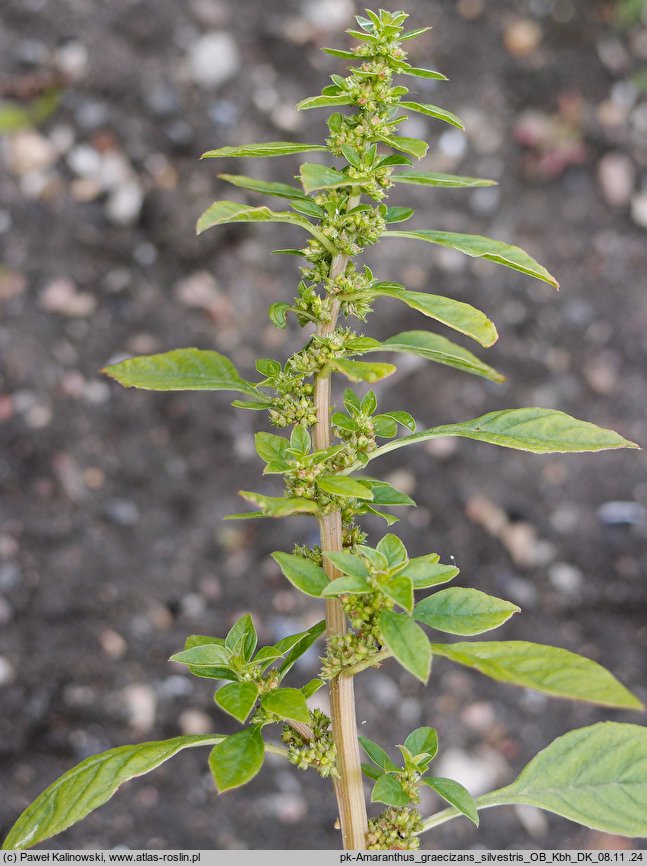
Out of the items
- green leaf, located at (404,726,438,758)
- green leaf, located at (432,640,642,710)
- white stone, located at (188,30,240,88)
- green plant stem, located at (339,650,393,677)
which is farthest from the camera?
white stone, located at (188,30,240,88)

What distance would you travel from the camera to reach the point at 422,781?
609mm

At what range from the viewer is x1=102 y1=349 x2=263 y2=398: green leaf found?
62 centimetres

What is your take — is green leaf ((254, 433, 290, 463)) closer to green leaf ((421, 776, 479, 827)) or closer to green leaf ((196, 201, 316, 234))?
green leaf ((196, 201, 316, 234))

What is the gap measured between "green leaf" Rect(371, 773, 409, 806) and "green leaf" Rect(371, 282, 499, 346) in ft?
1.02

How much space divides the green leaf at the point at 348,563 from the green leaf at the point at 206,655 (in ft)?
0.37

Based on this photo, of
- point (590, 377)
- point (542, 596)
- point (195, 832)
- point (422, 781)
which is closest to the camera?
point (422, 781)

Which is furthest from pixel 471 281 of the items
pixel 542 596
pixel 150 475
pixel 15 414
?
pixel 15 414

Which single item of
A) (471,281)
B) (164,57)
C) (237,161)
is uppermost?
(164,57)

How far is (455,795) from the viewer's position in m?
0.60

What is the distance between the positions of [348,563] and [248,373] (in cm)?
130

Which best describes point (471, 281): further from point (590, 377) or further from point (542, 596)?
point (542, 596)

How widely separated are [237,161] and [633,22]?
106 centimetres

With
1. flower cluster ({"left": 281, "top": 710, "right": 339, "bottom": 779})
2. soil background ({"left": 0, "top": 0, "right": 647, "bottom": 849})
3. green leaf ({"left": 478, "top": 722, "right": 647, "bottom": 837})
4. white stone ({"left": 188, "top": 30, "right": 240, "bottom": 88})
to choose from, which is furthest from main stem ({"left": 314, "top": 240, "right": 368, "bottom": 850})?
white stone ({"left": 188, "top": 30, "right": 240, "bottom": 88})

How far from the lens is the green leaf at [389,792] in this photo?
578mm
